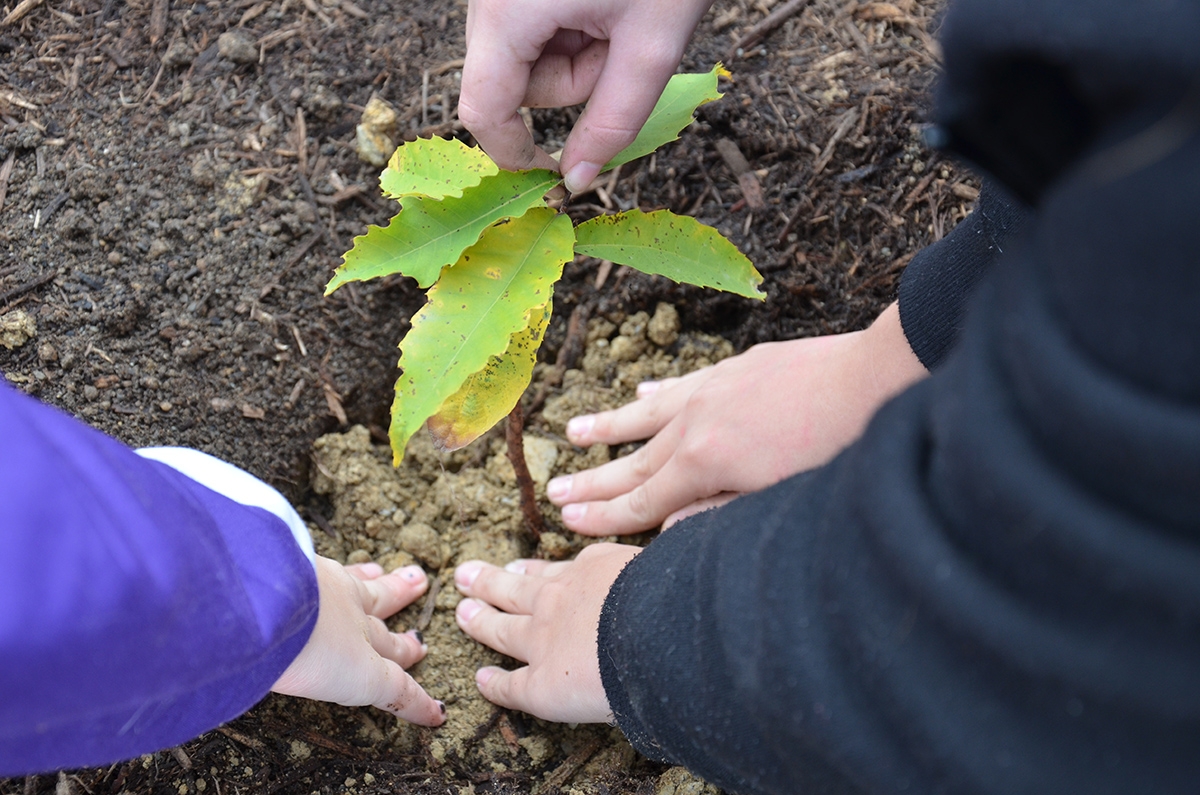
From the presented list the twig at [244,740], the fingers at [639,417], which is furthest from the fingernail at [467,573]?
the twig at [244,740]

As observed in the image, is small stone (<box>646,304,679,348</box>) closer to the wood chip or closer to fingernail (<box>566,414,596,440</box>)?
fingernail (<box>566,414,596,440</box>)

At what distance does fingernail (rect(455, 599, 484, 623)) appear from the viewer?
5.76ft

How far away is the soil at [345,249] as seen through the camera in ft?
5.52

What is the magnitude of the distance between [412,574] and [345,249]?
0.78m

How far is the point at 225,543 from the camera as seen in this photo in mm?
1031

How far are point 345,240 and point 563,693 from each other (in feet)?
3.78

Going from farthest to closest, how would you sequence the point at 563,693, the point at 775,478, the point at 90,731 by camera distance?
the point at 775,478
the point at 563,693
the point at 90,731

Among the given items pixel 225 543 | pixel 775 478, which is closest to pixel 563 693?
pixel 775 478

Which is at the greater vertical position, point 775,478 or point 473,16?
point 473,16

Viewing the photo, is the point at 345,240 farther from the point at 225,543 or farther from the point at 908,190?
the point at 908,190

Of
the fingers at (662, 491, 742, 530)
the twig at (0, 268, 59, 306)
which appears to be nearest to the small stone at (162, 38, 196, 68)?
the twig at (0, 268, 59, 306)

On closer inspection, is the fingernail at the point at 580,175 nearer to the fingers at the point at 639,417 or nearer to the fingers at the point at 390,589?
the fingers at the point at 639,417

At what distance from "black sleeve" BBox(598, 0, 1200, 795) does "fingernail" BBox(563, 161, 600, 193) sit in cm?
68

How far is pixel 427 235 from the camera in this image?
117 cm
